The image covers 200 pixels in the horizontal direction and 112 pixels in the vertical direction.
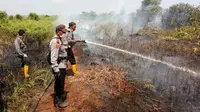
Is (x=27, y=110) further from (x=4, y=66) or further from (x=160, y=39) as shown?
(x=160, y=39)

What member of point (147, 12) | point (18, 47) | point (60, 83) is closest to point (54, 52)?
point (60, 83)

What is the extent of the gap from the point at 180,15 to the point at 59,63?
16.5 m

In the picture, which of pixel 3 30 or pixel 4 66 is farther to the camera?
pixel 3 30

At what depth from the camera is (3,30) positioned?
14781 millimetres

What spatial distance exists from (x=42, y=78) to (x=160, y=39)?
9.36m

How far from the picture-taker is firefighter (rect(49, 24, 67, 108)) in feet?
18.5

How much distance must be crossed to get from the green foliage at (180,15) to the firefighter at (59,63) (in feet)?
47.5

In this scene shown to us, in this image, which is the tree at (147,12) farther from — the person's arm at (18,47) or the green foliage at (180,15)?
the person's arm at (18,47)

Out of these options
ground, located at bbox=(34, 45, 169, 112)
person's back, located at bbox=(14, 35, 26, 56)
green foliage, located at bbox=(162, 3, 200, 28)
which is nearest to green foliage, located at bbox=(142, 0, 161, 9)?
green foliage, located at bbox=(162, 3, 200, 28)

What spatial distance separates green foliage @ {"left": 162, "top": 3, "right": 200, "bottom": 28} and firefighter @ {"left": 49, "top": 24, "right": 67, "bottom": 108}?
1447 cm

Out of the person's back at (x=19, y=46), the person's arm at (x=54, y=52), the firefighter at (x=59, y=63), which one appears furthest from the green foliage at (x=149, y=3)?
the person's arm at (x=54, y=52)

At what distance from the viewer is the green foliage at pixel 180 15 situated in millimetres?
18484

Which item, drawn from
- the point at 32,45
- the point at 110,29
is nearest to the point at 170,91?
the point at 32,45

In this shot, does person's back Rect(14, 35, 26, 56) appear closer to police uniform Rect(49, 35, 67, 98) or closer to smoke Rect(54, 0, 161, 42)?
police uniform Rect(49, 35, 67, 98)
